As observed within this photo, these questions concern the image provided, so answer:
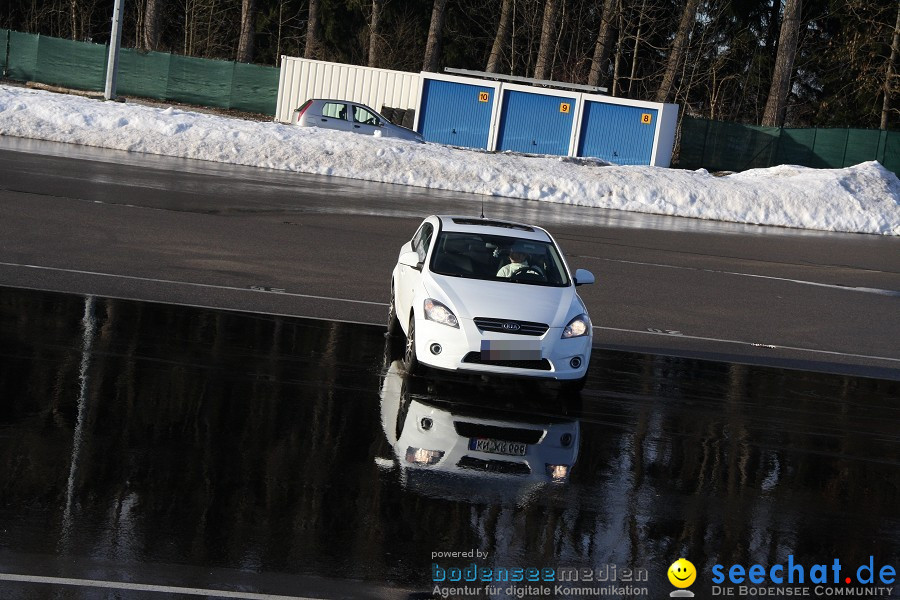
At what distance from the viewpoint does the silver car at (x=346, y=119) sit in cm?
3409

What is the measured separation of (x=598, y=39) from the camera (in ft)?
167

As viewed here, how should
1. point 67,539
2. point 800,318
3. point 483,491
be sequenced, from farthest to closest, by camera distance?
1. point 800,318
2. point 483,491
3. point 67,539

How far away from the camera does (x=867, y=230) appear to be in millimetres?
29531

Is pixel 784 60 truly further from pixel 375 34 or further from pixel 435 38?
pixel 375 34

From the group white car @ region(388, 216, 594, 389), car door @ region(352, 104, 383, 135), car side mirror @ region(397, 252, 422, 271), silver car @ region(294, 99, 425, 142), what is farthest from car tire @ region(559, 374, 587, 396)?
car door @ region(352, 104, 383, 135)

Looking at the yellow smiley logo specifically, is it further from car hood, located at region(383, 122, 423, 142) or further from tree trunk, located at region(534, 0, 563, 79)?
tree trunk, located at region(534, 0, 563, 79)

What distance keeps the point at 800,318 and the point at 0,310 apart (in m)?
10.2

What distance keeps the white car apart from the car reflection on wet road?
34 centimetres

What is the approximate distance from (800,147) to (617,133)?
10.2 metres

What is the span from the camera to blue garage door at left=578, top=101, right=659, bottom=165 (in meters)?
37.5

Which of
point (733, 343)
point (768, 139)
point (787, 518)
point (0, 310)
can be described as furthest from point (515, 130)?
point (787, 518)

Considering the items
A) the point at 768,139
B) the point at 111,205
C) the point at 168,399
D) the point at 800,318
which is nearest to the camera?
the point at 168,399

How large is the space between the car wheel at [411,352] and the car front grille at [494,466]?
2.18 m

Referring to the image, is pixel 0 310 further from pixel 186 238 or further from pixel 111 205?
Result: pixel 111 205
